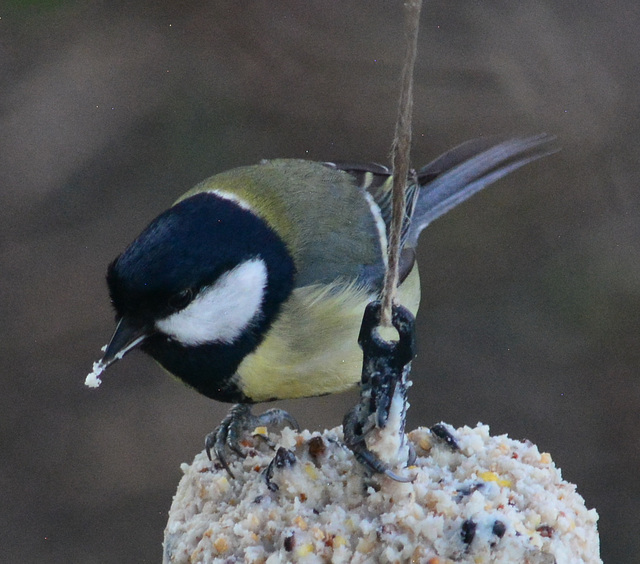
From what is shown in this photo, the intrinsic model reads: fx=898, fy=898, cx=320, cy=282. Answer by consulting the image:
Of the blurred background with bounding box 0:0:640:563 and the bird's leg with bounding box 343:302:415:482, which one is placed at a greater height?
the bird's leg with bounding box 343:302:415:482

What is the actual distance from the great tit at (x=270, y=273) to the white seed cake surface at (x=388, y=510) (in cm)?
9

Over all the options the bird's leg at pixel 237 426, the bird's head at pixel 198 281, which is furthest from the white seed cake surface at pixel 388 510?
the bird's head at pixel 198 281

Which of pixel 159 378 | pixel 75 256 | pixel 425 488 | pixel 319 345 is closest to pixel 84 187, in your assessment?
pixel 75 256

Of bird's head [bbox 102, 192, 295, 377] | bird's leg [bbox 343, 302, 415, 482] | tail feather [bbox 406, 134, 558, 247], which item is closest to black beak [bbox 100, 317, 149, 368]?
bird's head [bbox 102, 192, 295, 377]

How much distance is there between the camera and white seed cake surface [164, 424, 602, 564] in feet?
1.99

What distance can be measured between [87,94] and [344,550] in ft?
3.68

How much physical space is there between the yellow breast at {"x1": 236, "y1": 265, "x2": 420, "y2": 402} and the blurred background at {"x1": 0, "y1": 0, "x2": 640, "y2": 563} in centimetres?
48

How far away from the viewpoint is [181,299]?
756 mm

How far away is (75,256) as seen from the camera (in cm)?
165

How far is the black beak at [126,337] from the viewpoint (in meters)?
0.75

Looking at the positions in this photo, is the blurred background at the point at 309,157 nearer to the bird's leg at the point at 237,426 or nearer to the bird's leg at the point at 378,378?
the bird's leg at the point at 237,426

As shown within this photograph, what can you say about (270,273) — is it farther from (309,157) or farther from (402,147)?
(309,157)

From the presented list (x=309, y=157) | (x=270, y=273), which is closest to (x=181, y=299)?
(x=270, y=273)

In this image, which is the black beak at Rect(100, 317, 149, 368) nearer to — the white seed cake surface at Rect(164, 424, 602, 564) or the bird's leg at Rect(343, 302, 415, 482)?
the white seed cake surface at Rect(164, 424, 602, 564)
